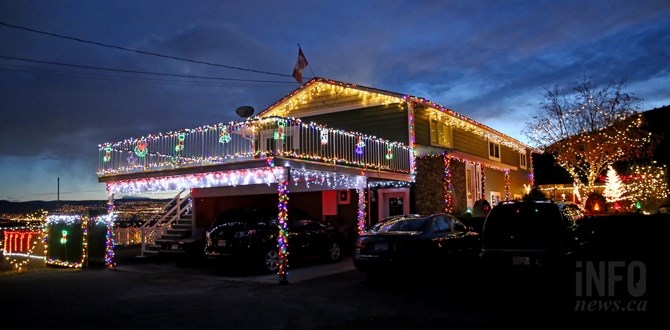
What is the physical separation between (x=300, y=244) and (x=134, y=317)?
6088 mm

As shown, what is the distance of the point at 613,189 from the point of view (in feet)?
76.2

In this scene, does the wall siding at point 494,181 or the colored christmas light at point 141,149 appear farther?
the wall siding at point 494,181

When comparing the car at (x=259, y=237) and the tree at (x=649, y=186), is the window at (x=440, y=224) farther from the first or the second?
the tree at (x=649, y=186)

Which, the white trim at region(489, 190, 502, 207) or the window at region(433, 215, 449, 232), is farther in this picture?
the white trim at region(489, 190, 502, 207)

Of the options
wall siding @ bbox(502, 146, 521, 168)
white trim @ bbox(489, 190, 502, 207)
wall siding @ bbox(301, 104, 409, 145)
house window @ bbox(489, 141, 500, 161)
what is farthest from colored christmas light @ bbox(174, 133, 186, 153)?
wall siding @ bbox(502, 146, 521, 168)

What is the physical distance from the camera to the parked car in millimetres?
8969

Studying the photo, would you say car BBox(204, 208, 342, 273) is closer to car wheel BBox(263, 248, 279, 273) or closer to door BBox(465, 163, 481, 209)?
car wheel BBox(263, 248, 279, 273)

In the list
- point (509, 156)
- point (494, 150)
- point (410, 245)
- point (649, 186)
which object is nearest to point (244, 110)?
point (410, 245)

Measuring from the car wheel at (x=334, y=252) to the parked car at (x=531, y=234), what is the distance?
5943 millimetres

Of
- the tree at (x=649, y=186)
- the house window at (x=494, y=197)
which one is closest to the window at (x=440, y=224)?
the house window at (x=494, y=197)

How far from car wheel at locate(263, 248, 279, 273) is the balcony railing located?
2588 millimetres

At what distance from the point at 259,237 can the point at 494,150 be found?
16.4 meters

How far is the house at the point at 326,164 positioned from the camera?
1277 cm

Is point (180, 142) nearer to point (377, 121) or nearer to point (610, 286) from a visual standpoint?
point (377, 121)
